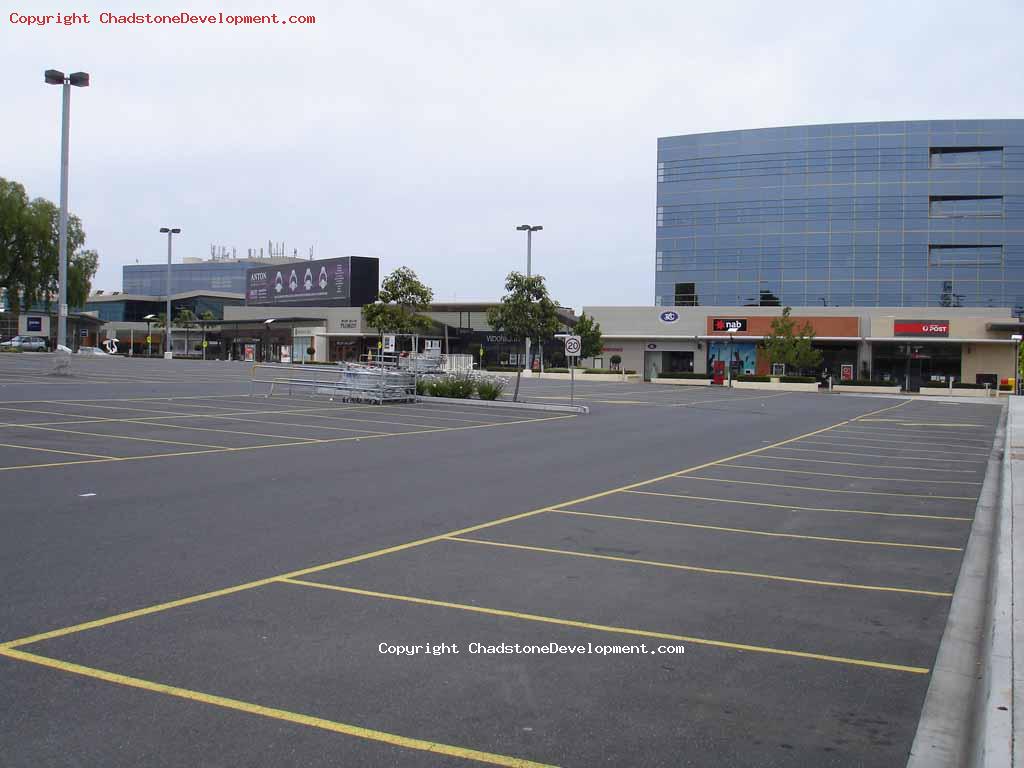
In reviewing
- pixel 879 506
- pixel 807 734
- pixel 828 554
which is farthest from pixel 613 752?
pixel 879 506

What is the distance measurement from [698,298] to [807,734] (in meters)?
81.0

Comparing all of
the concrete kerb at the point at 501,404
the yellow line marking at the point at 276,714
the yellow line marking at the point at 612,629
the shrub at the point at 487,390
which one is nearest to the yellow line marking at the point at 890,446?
the concrete kerb at the point at 501,404

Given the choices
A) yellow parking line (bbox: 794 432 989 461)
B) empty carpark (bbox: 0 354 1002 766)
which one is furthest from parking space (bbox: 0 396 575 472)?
yellow parking line (bbox: 794 432 989 461)

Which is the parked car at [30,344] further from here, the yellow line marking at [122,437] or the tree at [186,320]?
the yellow line marking at [122,437]

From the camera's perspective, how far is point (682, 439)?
20.7 m

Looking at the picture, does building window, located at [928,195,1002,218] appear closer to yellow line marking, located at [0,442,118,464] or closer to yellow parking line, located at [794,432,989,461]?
yellow parking line, located at [794,432,989,461]

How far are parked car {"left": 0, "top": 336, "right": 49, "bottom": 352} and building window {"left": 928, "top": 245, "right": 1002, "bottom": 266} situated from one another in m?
80.5

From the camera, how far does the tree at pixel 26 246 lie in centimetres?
7244

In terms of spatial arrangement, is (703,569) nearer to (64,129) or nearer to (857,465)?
(857,465)

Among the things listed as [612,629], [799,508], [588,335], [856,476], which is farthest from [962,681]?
[588,335]

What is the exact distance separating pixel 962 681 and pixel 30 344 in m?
92.3

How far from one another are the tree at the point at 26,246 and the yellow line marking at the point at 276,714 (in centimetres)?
7826

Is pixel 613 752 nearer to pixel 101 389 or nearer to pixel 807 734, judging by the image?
pixel 807 734

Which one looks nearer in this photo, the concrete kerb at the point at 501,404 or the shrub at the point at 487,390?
the concrete kerb at the point at 501,404
